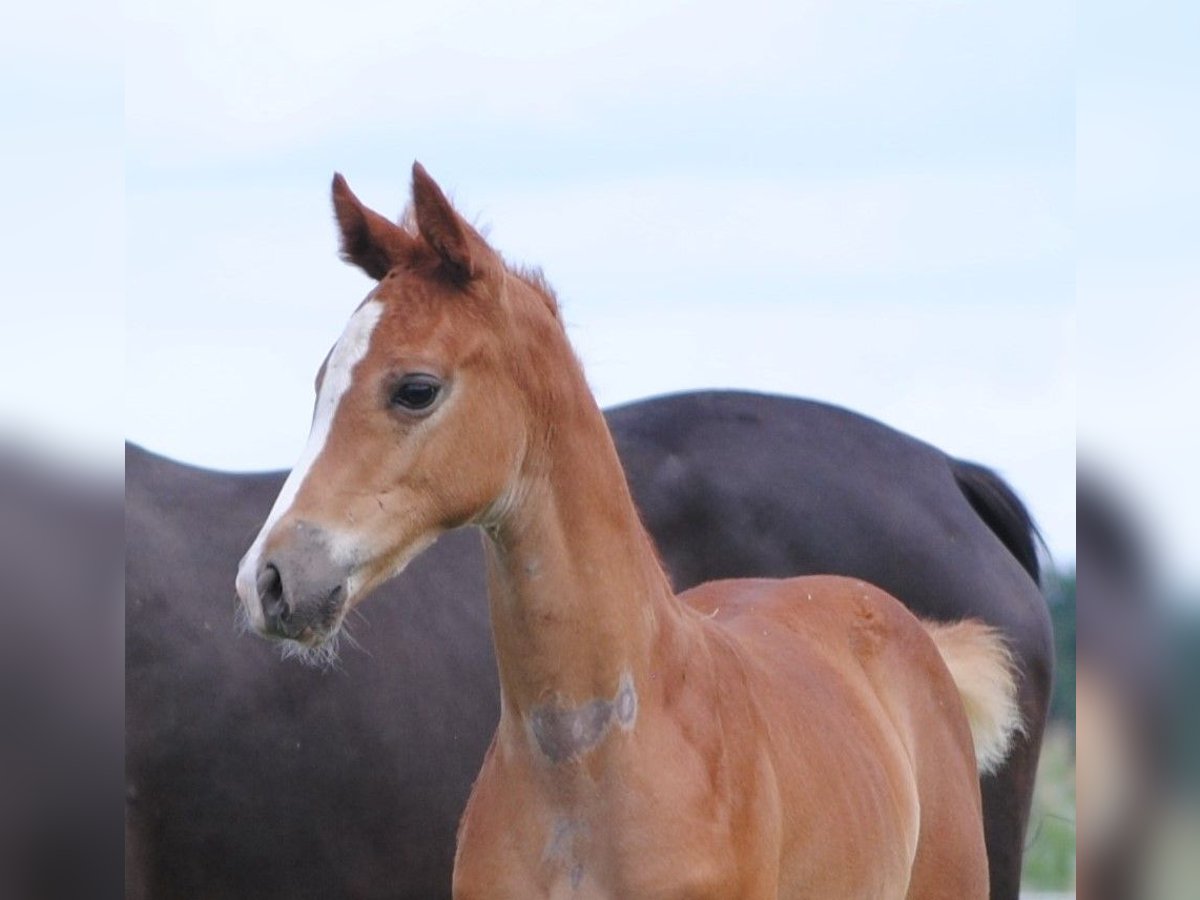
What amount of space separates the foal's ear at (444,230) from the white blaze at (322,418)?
0.48 feet

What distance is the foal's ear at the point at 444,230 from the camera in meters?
2.69

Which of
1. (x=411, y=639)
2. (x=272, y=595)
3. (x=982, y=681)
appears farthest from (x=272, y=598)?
(x=982, y=681)

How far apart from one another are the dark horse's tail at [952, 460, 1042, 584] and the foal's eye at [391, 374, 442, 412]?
2730 mm

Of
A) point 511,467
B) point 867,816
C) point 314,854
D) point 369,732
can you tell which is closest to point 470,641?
point 369,732

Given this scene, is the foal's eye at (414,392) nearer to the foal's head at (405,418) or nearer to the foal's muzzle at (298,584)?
the foal's head at (405,418)

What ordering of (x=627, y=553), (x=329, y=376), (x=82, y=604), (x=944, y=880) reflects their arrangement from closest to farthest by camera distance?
1. (x=82, y=604)
2. (x=329, y=376)
3. (x=627, y=553)
4. (x=944, y=880)

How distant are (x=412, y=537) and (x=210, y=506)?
62.1 inches

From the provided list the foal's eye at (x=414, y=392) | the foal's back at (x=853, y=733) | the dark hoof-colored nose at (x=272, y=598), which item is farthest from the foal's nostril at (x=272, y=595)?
the foal's back at (x=853, y=733)

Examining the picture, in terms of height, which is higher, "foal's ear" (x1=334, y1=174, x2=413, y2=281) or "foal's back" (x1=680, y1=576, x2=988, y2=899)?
"foal's ear" (x1=334, y1=174, x2=413, y2=281)

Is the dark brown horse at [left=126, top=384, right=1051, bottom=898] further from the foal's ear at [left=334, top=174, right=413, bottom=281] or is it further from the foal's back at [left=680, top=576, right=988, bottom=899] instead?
the foal's ear at [left=334, top=174, right=413, bottom=281]

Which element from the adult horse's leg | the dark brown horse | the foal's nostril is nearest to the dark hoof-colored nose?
the foal's nostril

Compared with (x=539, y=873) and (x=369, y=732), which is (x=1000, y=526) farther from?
→ (x=539, y=873)

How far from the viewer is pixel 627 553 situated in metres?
2.88

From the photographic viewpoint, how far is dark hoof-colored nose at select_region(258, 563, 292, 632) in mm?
2479
